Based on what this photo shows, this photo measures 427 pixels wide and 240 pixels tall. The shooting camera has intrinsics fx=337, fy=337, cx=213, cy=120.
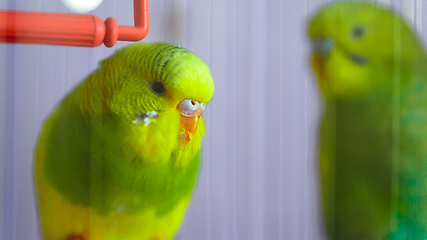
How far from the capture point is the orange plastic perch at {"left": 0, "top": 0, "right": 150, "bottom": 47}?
56 cm

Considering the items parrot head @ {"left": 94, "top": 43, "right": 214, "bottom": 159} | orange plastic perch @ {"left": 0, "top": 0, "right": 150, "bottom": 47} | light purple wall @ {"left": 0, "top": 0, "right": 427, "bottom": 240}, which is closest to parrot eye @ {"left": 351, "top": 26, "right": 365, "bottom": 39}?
light purple wall @ {"left": 0, "top": 0, "right": 427, "bottom": 240}

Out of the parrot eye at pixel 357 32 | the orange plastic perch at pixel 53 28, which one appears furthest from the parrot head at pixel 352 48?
the orange plastic perch at pixel 53 28

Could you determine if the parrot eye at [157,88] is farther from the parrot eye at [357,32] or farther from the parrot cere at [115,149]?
the parrot eye at [357,32]

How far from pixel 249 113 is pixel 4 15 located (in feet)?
1.71

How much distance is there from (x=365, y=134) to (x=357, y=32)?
264 mm

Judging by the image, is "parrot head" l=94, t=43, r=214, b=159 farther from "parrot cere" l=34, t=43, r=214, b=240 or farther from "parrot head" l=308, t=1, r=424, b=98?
"parrot head" l=308, t=1, r=424, b=98

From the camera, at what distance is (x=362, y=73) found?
34.3 inches

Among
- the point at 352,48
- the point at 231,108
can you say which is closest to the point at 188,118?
the point at 231,108

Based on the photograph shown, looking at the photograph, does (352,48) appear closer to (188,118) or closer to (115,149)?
(188,118)

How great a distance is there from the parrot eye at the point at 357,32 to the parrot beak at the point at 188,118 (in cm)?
49

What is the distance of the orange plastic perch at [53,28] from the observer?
564mm

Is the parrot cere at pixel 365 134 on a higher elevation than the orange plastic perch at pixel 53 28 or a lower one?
lower

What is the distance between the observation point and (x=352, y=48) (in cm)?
86

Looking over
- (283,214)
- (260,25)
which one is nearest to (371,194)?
(283,214)
